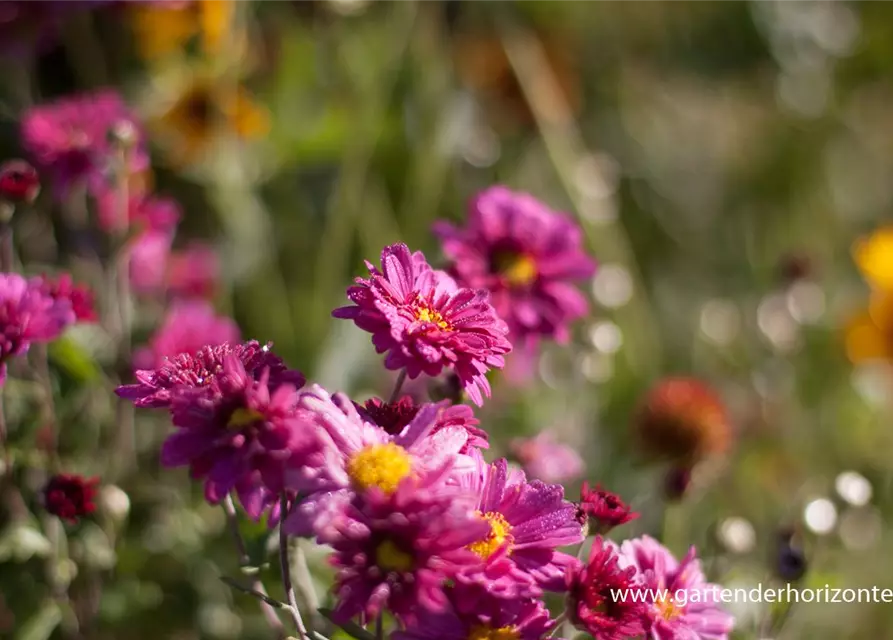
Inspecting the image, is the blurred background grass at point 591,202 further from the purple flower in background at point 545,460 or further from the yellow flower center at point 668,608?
the yellow flower center at point 668,608

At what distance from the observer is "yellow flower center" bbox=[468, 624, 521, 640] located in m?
0.41

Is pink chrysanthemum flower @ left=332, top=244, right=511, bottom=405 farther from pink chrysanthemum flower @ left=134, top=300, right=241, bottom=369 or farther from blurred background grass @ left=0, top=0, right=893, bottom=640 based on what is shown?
pink chrysanthemum flower @ left=134, top=300, right=241, bottom=369

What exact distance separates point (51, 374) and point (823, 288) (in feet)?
3.23

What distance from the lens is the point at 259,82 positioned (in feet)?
3.81

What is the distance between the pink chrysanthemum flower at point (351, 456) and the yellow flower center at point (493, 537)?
4 centimetres

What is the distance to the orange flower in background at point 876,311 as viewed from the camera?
1.04 meters

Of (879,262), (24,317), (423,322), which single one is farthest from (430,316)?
(879,262)

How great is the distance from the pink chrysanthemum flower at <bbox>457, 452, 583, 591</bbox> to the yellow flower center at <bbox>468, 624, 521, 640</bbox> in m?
0.03

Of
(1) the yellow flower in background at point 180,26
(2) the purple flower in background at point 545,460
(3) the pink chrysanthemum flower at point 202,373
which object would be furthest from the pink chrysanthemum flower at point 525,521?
(1) the yellow flower in background at point 180,26

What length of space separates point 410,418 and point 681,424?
1.39 ft

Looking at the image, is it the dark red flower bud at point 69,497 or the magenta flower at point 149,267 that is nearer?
the dark red flower bud at point 69,497

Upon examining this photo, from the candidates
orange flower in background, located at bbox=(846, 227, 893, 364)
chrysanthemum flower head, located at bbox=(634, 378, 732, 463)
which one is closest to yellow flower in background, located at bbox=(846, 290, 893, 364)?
orange flower in background, located at bbox=(846, 227, 893, 364)

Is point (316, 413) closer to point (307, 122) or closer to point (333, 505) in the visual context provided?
point (333, 505)

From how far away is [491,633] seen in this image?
410mm
